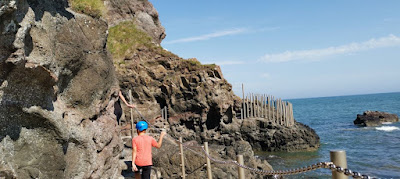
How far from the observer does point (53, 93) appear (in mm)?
5379

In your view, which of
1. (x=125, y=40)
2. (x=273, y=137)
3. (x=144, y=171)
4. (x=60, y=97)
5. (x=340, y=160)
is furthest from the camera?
(x=273, y=137)

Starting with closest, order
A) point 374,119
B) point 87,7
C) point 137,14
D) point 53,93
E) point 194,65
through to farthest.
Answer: point 53,93, point 87,7, point 194,65, point 137,14, point 374,119

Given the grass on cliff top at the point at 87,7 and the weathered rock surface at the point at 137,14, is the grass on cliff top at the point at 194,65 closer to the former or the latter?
the weathered rock surface at the point at 137,14

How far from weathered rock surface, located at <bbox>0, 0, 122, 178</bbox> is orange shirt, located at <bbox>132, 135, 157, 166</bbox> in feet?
3.88

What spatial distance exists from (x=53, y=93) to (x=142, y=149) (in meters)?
1.86

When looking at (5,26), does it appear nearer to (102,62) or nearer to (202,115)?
(102,62)

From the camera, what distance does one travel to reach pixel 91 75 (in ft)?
21.6

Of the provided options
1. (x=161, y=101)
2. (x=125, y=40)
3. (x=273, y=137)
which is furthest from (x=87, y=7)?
(x=273, y=137)

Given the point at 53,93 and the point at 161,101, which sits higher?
the point at 53,93

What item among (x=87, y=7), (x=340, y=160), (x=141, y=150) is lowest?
(x=141, y=150)

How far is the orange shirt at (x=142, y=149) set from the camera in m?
5.40

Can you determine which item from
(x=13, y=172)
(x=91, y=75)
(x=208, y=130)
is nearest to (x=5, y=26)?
(x=13, y=172)

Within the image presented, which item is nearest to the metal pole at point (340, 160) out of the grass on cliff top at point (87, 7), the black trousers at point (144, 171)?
the black trousers at point (144, 171)

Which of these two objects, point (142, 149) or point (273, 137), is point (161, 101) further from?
point (142, 149)
